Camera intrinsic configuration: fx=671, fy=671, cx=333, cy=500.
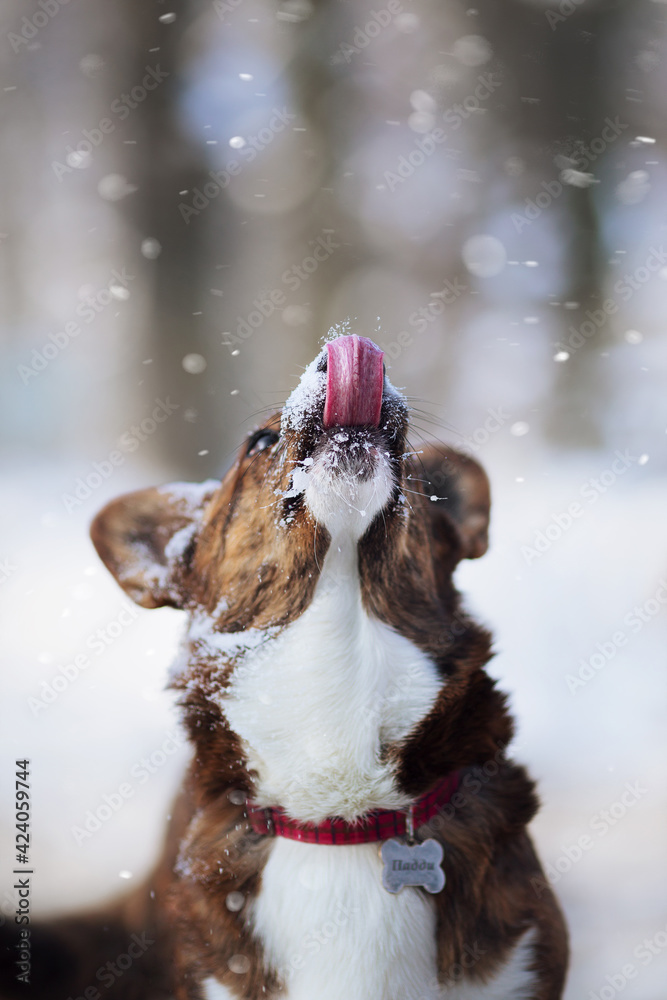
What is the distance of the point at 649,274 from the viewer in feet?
7.20

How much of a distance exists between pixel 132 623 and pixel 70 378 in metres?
0.83

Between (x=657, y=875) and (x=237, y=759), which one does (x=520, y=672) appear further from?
(x=237, y=759)

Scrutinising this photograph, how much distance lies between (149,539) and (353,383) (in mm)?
751

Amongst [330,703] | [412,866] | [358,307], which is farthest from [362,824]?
[358,307]

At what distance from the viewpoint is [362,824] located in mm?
1320

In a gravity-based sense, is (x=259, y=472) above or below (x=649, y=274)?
below

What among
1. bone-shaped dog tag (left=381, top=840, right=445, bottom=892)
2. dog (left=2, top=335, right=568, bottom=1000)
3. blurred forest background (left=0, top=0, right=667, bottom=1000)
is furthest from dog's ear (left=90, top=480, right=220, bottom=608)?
bone-shaped dog tag (left=381, top=840, right=445, bottom=892)

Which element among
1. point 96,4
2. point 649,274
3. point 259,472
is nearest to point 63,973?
point 259,472

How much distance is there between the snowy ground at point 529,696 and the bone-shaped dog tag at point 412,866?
620mm

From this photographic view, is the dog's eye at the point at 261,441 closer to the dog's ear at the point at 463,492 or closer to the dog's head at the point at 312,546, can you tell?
the dog's head at the point at 312,546

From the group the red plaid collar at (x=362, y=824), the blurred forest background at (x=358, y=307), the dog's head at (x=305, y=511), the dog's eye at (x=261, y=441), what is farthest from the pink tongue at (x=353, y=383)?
the blurred forest background at (x=358, y=307)

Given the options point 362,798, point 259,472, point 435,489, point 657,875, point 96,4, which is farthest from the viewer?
point 96,4

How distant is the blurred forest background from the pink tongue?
0.90m

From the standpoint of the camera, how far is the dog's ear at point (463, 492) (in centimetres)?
167
